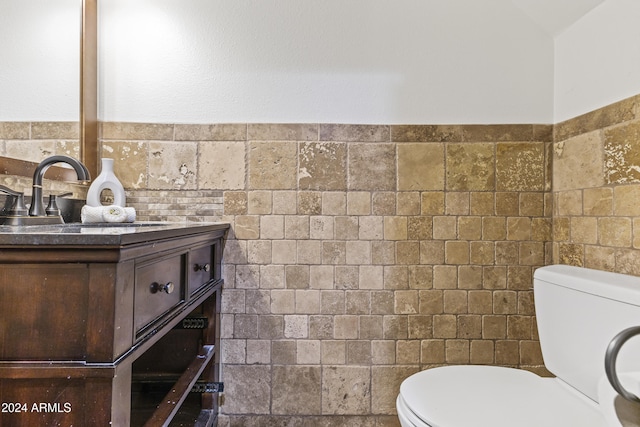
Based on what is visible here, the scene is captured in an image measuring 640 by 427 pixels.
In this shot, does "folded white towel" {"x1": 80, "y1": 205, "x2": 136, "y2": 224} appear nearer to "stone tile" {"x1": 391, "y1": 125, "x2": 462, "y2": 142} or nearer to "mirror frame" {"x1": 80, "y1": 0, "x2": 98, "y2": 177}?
"mirror frame" {"x1": 80, "y1": 0, "x2": 98, "y2": 177}

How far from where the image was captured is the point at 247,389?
1643mm

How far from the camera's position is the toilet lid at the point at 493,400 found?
99 centimetres

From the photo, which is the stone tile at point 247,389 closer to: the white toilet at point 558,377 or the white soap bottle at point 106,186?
the white toilet at point 558,377

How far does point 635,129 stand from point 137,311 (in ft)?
5.69

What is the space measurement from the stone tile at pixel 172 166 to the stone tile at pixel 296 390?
995mm

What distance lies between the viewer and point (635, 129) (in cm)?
127

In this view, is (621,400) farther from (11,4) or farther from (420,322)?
(11,4)

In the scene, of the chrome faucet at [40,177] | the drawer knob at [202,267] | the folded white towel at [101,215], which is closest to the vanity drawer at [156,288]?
the drawer knob at [202,267]

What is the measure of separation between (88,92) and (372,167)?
1.35 metres

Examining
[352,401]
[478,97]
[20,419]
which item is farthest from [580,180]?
[20,419]

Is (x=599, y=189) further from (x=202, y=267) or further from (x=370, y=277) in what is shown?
(x=202, y=267)

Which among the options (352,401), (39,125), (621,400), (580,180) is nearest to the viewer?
(621,400)

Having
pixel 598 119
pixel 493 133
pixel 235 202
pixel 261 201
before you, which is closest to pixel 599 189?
pixel 598 119

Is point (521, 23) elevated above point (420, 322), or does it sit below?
above
